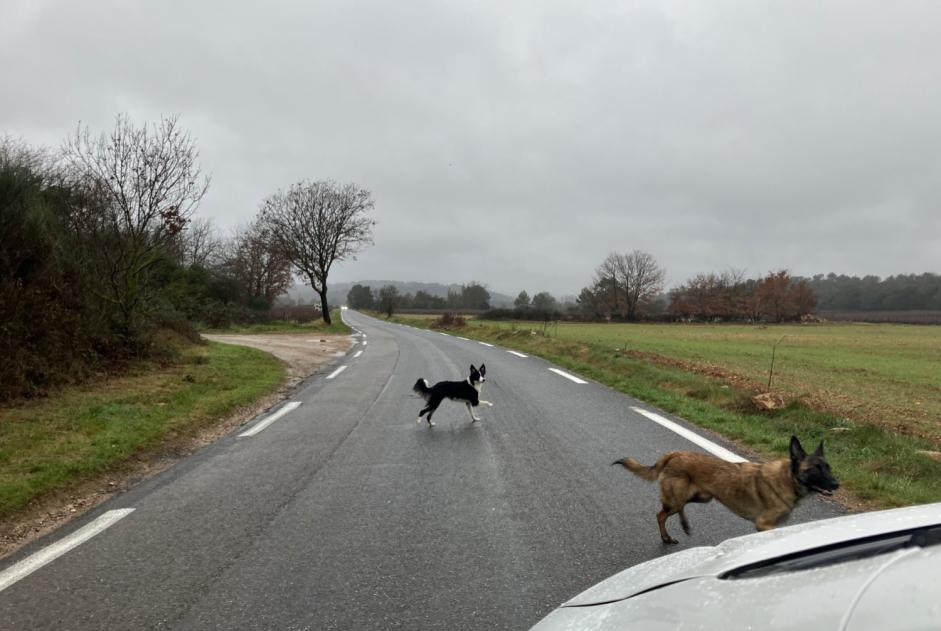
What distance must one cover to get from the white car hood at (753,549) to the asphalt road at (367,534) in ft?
3.82

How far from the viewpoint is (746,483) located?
381 centimetres

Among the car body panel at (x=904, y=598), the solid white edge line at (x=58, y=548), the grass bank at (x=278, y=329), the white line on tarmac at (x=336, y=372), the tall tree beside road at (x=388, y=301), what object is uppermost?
the tall tree beside road at (x=388, y=301)

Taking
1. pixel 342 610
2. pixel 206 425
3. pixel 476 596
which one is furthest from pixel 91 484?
pixel 476 596

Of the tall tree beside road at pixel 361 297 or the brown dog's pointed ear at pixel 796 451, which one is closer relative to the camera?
the brown dog's pointed ear at pixel 796 451

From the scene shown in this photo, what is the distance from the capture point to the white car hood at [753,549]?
5.17 feet

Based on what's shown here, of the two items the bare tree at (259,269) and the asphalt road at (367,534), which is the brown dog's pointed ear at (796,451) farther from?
the bare tree at (259,269)

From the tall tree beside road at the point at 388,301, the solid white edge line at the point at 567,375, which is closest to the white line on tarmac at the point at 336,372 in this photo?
the solid white edge line at the point at 567,375

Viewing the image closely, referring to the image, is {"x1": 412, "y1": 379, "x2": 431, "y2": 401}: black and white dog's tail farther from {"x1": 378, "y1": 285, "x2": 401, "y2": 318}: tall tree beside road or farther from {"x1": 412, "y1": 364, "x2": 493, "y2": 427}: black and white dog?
{"x1": 378, "y1": 285, "x2": 401, "y2": 318}: tall tree beside road

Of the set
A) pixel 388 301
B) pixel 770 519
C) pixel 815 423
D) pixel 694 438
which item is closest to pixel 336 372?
pixel 694 438

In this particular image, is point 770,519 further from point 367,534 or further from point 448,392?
point 448,392

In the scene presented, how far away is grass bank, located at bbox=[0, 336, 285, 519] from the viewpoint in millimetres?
5594

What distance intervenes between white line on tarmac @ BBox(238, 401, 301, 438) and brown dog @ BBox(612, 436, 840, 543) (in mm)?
5539

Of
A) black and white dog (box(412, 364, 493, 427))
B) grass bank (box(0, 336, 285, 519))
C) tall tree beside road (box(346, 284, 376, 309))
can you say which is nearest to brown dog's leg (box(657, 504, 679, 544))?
black and white dog (box(412, 364, 493, 427))

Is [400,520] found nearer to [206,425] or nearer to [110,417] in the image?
[206,425]
